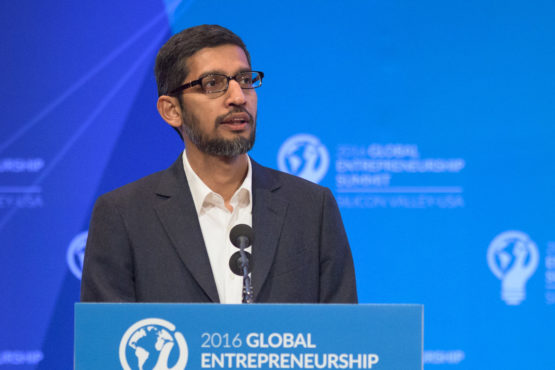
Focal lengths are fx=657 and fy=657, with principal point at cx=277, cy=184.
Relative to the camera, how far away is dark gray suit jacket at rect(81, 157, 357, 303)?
219 centimetres

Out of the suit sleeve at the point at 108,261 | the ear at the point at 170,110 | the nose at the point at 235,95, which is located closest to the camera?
the suit sleeve at the point at 108,261

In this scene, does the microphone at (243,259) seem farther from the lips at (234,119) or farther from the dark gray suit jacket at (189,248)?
the lips at (234,119)

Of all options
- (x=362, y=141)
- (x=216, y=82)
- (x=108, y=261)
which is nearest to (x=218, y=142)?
(x=216, y=82)

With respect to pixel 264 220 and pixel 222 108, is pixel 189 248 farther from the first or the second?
pixel 222 108

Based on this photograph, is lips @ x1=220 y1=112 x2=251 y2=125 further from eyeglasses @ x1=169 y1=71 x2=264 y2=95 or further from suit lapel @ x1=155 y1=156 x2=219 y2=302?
suit lapel @ x1=155 y1=156 x2=219 y2=302

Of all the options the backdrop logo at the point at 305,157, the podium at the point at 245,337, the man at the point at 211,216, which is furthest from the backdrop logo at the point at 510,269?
the podium at the point at 245,337

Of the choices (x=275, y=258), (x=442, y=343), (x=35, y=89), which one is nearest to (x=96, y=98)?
(x=35, y=89)

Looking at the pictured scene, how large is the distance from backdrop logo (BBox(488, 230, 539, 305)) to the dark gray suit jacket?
1.74 m

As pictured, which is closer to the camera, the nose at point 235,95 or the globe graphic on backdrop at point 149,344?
the globe graphic on backdrop at point 149,344

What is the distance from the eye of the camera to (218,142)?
2.34m

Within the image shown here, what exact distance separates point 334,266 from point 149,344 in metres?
1.02

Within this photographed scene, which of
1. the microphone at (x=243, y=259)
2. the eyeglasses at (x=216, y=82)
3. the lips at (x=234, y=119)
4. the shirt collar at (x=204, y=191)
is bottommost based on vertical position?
the microphone at (x=243, y=259)

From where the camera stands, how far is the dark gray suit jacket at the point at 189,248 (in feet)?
7.20

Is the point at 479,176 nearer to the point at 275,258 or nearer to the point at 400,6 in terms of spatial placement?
the point at 400,6
